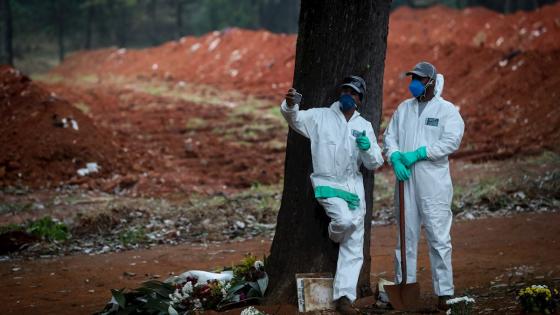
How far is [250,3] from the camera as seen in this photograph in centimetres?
4769

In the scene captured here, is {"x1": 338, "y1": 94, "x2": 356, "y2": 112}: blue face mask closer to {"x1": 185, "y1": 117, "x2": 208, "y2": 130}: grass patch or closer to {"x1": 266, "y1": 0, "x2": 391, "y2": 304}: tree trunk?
{"x1": 266, "y1": 0, "x2": 391, "y2": 304}: tree trunk

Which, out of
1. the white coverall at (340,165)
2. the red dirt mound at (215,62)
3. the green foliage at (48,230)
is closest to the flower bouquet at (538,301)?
the white coverall at (340,165)

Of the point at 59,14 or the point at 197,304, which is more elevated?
the point at 59,14

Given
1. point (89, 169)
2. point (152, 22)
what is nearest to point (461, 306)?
point (89, 169)

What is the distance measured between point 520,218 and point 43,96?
11.3 meters

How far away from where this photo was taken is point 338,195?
19.9 feet

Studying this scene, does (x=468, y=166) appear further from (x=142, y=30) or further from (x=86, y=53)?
(x=142, y=30)

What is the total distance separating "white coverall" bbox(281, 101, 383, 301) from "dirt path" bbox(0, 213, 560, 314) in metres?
1.52

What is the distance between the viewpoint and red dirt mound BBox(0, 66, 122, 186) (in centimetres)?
1448

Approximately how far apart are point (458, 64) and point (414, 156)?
61.2ft

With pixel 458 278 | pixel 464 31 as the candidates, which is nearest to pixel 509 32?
pixel 464 31

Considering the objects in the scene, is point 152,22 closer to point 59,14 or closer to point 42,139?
point 59,14

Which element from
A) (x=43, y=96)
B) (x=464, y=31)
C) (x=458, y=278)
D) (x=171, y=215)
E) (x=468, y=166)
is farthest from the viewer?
(x=464, y=31)

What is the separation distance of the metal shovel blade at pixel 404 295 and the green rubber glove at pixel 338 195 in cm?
77
